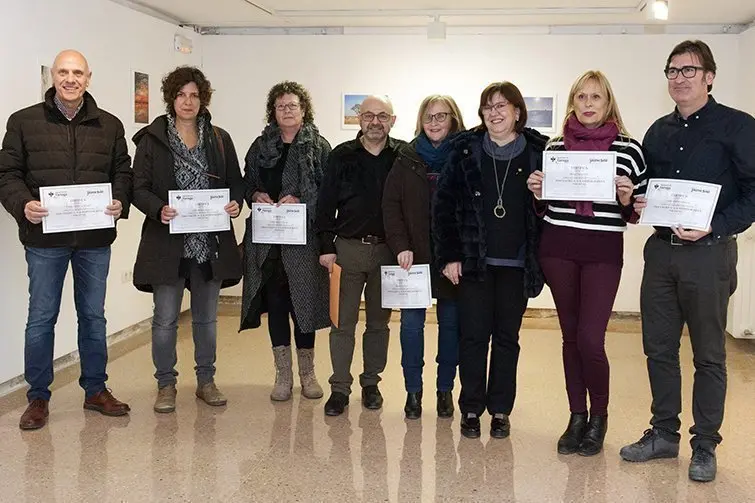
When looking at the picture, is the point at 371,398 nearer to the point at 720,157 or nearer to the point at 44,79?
the point at 720,157

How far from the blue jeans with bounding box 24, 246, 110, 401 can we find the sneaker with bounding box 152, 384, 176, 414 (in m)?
0.33

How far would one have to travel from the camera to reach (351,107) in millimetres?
7207

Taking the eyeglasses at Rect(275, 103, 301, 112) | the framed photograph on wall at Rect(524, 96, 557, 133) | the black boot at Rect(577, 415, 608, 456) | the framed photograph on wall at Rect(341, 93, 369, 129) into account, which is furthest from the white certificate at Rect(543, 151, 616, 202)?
the framed photograph on wall at Rect(341, 93, 369, 129)

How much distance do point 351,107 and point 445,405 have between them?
376 centimetres

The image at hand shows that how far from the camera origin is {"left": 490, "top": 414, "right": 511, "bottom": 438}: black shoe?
390 centimetres

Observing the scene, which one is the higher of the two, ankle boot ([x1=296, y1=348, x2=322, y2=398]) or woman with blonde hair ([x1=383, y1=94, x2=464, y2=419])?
woman with blonde hair ([x1=383, y1=94, x2=464, y2=419])

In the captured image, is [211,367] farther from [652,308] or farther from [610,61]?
[610,61]

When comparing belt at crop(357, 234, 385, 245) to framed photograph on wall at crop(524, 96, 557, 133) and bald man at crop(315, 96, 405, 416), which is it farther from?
framed photograph on wall at crop(524, 96, 557, 133)

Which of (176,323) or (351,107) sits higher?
(351,107)

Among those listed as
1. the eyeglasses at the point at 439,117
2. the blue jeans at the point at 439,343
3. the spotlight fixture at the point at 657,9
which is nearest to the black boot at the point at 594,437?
the blue jeans at the point at 439,343

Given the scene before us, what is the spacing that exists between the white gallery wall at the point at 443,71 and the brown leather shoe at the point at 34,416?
3.49 meters

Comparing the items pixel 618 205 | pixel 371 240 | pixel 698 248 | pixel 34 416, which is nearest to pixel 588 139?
pixel 618 205

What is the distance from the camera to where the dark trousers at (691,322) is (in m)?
3.31

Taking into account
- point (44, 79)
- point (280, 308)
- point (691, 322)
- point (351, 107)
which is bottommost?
point (280, 308)
